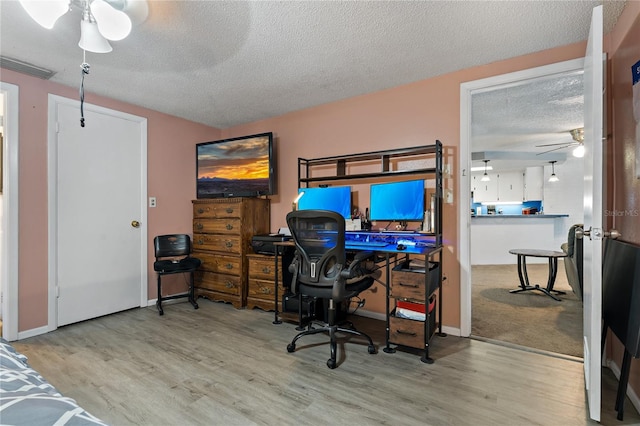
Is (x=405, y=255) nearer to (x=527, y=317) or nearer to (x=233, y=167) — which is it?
(x=527, y=317)

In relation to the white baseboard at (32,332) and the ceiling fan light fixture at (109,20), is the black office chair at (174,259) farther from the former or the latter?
the ceiling fan light fixture at (109,20)

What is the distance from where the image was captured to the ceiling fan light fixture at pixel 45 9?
1.43 m

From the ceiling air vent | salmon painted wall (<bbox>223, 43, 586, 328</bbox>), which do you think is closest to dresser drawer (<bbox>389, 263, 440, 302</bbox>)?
salmon painted wall (<bbox>223, 43, 586, 328</bbox>)

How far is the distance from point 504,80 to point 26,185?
420cm

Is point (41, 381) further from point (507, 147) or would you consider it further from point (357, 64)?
point (507, 147)

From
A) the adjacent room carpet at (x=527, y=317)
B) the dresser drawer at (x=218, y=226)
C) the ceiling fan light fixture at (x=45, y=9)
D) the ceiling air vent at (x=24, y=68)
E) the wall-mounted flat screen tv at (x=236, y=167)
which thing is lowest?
the adjacent room carpet at (x=527, y=317)

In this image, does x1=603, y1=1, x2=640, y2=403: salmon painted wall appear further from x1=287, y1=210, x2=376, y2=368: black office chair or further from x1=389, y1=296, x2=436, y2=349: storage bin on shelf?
x1=287, y1=210, x2=376, y2=368: black office chair

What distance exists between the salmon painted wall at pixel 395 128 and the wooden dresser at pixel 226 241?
0.40m

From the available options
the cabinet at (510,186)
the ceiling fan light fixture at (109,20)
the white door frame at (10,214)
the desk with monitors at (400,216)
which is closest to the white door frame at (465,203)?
the desk with monitors at (400,216)

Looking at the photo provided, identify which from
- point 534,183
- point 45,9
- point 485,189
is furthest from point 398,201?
point 485,189

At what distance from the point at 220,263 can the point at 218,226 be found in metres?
0.44

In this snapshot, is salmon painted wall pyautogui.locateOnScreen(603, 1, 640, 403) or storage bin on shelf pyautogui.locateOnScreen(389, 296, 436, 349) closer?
salmon painted wall pyautogui.locateOnScreen(603, 1, 640, 403)

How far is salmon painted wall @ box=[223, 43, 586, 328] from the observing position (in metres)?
2.68

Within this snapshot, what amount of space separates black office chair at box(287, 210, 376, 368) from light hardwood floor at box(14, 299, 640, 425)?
258mm
